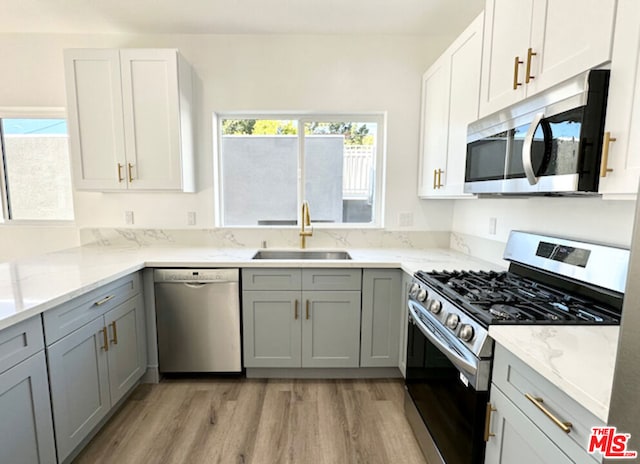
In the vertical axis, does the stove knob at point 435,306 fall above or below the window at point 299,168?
below

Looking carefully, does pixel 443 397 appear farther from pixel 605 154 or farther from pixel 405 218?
pixel 405 218

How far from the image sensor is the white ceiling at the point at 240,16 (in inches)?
84.7

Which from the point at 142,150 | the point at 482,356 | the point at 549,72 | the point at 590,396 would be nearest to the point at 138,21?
the point at 142,150

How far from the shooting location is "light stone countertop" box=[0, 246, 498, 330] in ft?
4.47

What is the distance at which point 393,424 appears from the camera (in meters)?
1.91

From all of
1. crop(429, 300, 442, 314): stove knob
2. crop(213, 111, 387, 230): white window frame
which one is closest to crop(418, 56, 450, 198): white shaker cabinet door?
crop(213, 111, 387, 230): white window frame

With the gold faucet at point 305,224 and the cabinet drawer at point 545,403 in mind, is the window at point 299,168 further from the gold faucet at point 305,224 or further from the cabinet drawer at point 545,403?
the cabinet drawer at point 545,403

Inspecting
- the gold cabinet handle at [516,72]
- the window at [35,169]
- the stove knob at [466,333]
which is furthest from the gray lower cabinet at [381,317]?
the window at [35,169]

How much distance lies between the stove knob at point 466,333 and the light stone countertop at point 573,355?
10 centimetres

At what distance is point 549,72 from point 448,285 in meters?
0.96

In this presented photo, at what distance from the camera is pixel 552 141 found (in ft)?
3.68

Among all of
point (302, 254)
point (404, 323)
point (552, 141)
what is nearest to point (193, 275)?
point (302, 254)

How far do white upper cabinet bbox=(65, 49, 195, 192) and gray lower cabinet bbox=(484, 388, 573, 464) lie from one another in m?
2.38

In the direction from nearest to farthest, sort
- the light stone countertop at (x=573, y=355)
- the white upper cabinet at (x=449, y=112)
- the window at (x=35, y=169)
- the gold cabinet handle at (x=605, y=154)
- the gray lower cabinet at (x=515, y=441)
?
1. the light stone countertop at (x=573, y=355)
2. the gray lower cabinet at (x=515, y=441)
3. the gold cabinet handle at (x=605, y=154)
4. the white upper cabinet at (x=449, y=112)
5. the window at (x=35, y=169)
